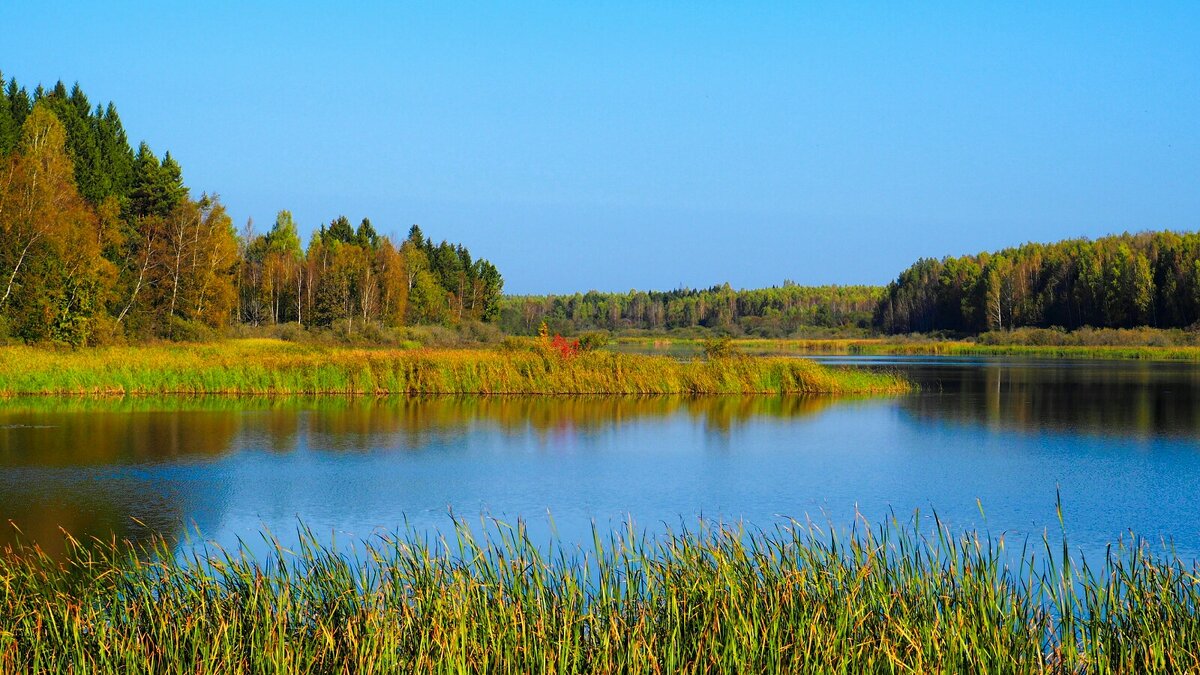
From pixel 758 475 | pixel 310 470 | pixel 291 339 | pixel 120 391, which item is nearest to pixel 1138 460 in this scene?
pixel 758 475

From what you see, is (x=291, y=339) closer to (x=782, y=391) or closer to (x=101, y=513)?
(x=782, y=391)

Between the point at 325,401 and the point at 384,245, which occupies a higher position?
the point at 384,245

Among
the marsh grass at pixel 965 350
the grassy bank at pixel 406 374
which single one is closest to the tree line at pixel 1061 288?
the marsh grass at pixel 965 350

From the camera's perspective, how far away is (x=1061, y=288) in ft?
254

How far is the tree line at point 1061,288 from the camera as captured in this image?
6719 centimetres

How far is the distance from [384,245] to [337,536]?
51971mm

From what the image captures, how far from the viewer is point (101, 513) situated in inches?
399

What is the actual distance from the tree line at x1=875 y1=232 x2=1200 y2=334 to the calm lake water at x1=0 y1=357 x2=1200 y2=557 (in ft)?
161

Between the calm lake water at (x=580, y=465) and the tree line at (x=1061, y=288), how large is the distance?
4893cm

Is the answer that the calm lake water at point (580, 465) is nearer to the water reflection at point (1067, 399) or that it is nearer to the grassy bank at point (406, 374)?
the water reflection at point (1067, 399)

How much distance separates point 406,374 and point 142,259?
19073 millimetres

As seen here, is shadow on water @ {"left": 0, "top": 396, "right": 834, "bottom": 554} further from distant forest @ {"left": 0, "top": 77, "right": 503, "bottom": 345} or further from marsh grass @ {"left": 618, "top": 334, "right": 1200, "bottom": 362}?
marsh grass @ {"left": 618, "top": 334, "right": 1200, "bottom": 362}

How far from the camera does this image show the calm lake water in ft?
33.2

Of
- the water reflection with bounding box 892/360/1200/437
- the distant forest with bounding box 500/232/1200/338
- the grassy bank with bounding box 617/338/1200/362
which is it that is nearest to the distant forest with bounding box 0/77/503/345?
the distant forest with bounding box 500/232/1200/338
